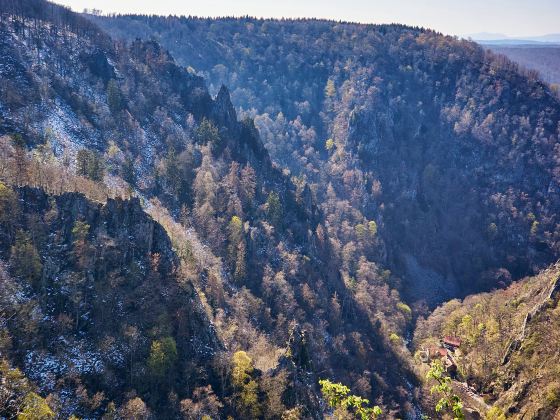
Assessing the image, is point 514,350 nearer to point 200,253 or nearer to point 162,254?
point 200,253

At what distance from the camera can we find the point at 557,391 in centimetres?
6316

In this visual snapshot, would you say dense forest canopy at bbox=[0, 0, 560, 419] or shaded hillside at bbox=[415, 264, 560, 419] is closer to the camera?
dense forest canopy at bbox=[0, 0, 560, 419]

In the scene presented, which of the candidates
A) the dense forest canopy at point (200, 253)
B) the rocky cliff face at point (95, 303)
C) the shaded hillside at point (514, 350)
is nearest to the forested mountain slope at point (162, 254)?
the rocky cliff face at point (95, 303)

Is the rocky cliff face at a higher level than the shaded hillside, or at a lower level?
higher

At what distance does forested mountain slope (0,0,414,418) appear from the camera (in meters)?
54.0

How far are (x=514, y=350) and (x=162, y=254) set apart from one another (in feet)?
233

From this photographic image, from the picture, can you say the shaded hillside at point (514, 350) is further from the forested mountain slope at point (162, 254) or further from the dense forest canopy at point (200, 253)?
the forested mountain slope at point (162, 254)

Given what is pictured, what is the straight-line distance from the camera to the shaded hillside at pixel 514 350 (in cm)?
6831

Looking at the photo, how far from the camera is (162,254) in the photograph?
67.9 meters

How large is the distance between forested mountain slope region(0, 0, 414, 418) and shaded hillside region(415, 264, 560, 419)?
15.9 m

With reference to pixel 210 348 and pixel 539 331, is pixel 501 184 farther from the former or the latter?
pixel 210 348

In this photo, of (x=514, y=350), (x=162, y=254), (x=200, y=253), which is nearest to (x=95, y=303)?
(x=162, y=254)

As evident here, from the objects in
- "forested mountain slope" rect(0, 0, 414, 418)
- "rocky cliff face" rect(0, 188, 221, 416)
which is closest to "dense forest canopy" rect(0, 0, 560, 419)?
"rocky cliff face" rect(0, 188, 221, 416)

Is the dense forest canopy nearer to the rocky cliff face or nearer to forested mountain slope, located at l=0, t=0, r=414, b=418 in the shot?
the rocky cliff face
